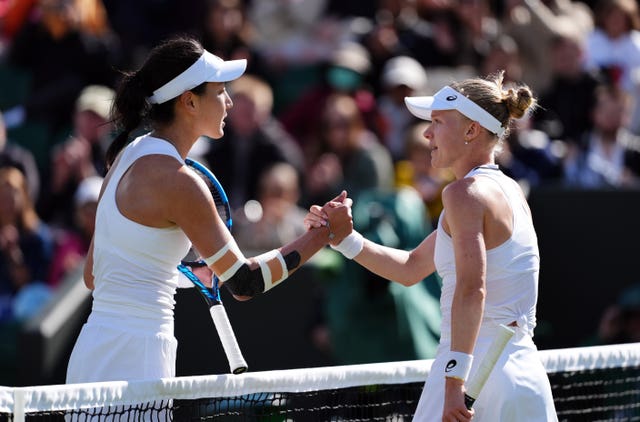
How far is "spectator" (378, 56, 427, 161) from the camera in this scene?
9570 millimetres

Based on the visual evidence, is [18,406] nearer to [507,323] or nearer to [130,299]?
[130,299]

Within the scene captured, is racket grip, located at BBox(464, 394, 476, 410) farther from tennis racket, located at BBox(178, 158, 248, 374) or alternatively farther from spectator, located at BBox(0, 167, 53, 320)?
spectator, located at BBox(0, 167, 53, 320)

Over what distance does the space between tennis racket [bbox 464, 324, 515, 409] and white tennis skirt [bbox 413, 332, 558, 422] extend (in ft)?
0.22

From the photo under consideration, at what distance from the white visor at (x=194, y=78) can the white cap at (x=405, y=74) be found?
540 cm

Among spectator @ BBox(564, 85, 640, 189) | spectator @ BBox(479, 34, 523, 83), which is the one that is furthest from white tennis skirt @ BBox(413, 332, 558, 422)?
spectator @ BBox(479, 34, 523, 83)

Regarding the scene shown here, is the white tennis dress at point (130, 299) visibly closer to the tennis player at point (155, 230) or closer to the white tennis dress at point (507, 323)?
the tennis player at point (155, 230)

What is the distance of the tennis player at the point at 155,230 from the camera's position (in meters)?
4.03

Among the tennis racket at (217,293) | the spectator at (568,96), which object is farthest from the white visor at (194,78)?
the spectator at (568,96)

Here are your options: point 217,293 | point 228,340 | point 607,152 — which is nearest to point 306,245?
point 217,293

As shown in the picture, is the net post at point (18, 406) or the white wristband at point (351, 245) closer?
the net post at point (18, 406)

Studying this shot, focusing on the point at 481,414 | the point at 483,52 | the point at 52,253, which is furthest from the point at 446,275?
the point at 483,52

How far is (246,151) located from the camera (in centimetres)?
909

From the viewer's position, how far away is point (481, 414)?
3.96m

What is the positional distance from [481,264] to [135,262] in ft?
3.61
